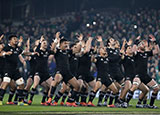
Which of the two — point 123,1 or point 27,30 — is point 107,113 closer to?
point 27,30

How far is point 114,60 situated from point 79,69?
5.02 feet

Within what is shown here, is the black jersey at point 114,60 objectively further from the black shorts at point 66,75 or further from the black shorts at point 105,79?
the black shorts at point 66,75

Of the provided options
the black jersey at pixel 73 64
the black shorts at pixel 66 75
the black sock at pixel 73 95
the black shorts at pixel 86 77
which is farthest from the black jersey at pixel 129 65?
the black shorts at pixel 66 75

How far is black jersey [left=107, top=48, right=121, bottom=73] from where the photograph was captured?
17.8 metres

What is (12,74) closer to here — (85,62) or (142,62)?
(85,62)

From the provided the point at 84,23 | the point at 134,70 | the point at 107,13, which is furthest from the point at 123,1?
the point at 134,70

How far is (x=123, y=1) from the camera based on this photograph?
140 feet

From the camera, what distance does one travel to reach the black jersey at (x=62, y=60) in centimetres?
1656

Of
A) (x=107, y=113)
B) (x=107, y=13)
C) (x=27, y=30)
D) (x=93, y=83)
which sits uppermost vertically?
(x=107, y=13)

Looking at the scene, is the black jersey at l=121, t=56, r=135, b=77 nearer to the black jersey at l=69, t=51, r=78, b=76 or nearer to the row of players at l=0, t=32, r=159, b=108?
the row of players at l=0, t=32, r=159, b=108

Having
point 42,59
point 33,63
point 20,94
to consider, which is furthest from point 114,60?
point 20,94

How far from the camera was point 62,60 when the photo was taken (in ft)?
54.5

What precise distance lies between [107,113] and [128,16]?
2358cm

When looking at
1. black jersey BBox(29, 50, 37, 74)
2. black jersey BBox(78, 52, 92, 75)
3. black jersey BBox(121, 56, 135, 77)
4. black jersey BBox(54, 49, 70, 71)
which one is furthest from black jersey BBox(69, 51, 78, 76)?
black jersey BBox(121, 56, 135, 77)
